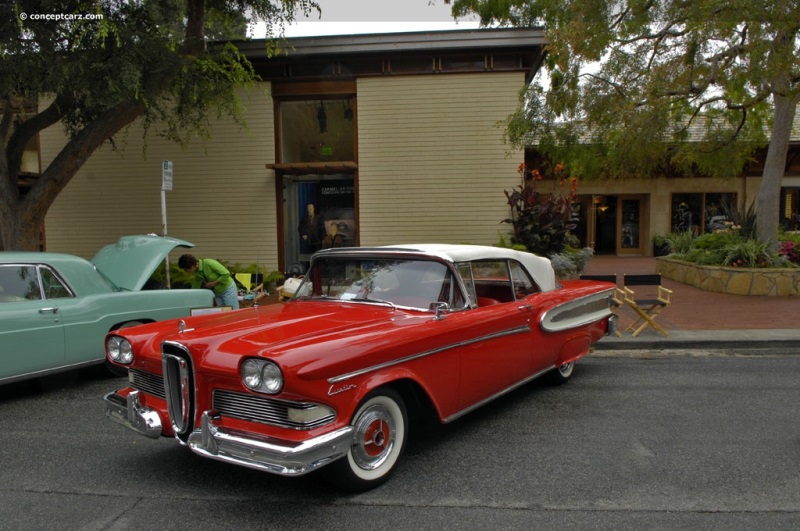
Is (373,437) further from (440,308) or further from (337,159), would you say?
(337,159)

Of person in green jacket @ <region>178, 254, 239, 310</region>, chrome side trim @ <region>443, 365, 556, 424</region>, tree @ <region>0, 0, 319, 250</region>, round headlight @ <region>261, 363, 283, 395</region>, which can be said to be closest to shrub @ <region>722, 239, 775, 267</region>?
chrome side trim @ <region>443, 365, 556, 424</region>

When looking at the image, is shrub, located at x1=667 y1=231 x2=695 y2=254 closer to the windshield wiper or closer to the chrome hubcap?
the windshield wiper

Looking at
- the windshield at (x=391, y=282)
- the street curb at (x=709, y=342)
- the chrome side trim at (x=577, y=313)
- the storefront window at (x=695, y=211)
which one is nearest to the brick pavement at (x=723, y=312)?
the street curb at (x=709, y=342)

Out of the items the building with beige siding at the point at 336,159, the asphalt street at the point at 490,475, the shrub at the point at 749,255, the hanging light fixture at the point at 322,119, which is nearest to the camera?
the asphalt street at the point at 490,475

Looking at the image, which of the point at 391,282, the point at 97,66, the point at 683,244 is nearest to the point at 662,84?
the point at 683,244

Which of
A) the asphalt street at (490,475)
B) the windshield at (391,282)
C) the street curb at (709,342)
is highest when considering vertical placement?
the windshield at (391,282)

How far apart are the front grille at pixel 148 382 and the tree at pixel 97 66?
19.9ft

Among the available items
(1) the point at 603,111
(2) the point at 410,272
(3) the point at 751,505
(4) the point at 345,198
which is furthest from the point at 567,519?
(4) the point at 345,198

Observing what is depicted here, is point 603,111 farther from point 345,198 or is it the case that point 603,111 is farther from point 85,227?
point 85,227

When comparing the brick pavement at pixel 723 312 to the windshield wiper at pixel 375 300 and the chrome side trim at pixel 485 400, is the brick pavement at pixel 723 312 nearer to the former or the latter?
the chrome side trim at pixel 485 400

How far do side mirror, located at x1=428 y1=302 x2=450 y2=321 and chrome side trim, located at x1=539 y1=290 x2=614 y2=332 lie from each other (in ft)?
4.23

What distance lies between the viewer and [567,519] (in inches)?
122

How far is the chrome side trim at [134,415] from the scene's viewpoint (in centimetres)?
346

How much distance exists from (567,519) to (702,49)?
9.40m
